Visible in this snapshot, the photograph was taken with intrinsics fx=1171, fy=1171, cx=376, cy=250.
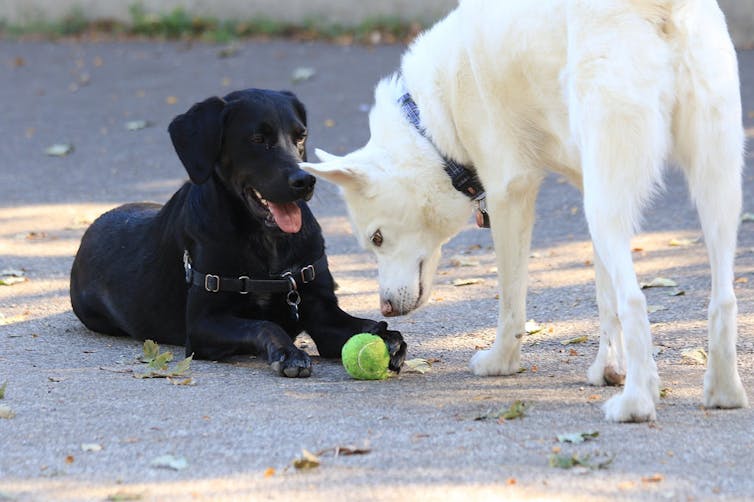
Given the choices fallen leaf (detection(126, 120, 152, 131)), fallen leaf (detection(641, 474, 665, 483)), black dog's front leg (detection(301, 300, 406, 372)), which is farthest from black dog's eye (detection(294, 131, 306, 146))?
fallen leaf (detection(126, 120, 152, 131))

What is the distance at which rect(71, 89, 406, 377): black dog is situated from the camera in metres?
4.97

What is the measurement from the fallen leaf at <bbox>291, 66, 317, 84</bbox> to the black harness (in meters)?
7.47

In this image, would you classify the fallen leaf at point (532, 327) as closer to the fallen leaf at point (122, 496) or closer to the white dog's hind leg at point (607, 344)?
the white dog's hind leg at point (607, 344)

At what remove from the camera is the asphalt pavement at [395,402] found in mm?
3289

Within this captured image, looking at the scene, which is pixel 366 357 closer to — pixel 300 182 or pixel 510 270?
pixel 510 270

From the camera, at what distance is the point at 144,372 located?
4809mm

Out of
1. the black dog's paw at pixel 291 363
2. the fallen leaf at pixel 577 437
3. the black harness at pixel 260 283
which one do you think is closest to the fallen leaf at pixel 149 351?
the black harness at pixel 260 283

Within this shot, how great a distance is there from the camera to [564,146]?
169 inches

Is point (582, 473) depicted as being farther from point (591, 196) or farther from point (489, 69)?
point (489, 69)

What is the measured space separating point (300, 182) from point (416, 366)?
911 millimetres

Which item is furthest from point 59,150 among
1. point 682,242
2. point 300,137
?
point 300,137

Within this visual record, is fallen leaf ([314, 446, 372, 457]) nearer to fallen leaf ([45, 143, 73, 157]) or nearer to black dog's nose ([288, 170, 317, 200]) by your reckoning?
black dog's nose ([288, 170, 317, 200])

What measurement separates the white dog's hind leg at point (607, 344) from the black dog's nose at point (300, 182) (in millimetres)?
1235

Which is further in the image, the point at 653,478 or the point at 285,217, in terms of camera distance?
the point at 285,217
